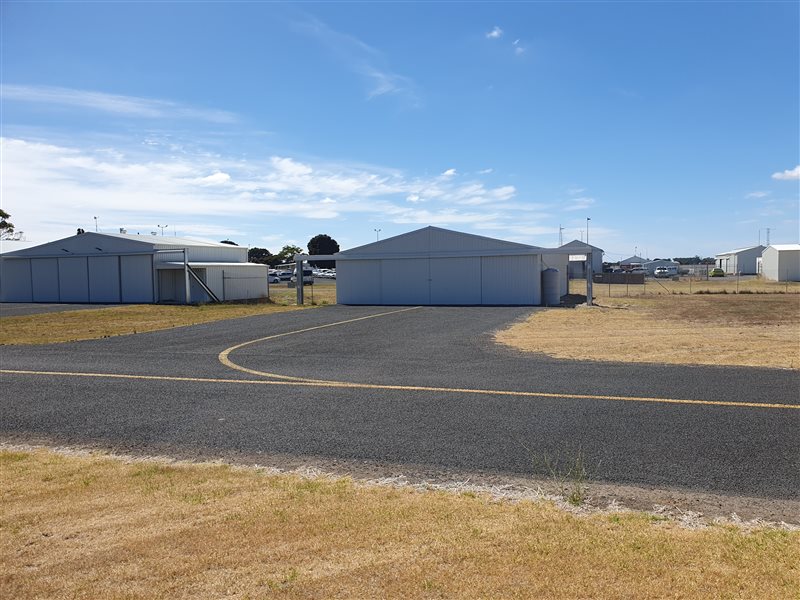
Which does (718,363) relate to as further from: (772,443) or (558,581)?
(558,581)

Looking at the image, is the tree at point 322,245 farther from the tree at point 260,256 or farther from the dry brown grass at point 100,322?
the dry brown grass at point 100,322

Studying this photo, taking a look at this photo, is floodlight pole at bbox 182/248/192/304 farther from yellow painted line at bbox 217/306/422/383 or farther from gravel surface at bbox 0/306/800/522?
gravel surface at bbox 0/306/800/522

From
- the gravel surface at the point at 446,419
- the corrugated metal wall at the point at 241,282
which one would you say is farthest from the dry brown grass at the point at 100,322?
the gravel surface at the point at 446,419

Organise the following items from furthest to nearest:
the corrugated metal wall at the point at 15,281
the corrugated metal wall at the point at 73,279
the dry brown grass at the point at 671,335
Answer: the corrugated metal wall at the point at 15,281 → the corrugated metal wall at the point at 73,279 → the dry brown grass at the point at 671,335

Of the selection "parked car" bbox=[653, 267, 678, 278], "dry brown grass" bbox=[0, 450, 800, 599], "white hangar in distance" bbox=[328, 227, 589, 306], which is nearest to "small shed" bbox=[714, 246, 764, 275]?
"parked car" bbox=[653, 267, 678, 278]

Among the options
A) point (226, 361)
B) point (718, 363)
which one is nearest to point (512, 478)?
point (718, 363)

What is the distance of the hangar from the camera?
3547 centimetres

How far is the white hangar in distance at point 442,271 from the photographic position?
1176 inches

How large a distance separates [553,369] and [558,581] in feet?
24.3

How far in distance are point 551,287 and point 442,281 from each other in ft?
17.7

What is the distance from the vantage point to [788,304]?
89.0 ft

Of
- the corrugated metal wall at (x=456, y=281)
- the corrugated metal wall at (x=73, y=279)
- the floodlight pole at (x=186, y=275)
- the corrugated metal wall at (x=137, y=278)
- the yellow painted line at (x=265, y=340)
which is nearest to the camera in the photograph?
the yellow painted line at (x=265, y=340)

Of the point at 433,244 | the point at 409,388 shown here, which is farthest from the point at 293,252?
the point at 409,388

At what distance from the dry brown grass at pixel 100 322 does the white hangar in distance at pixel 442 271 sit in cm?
667
